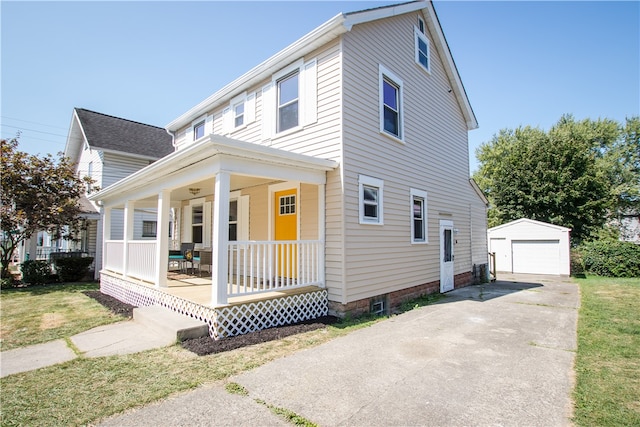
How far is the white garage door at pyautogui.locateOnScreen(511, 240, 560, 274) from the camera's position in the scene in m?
17.2

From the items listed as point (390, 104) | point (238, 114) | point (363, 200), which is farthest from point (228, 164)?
point (238, 114)

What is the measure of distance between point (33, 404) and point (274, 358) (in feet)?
8.54

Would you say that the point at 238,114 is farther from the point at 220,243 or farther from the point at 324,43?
the point at 220,243

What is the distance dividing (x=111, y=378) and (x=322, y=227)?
443 centimetres

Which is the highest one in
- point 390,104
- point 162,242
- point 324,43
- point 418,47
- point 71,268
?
point 418,47

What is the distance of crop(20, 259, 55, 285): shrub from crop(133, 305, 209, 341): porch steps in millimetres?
9994

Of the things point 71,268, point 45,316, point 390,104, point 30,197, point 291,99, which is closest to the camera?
point 45,316

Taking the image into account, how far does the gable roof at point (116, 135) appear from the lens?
15750mm

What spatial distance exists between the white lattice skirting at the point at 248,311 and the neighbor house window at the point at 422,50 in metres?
7.88

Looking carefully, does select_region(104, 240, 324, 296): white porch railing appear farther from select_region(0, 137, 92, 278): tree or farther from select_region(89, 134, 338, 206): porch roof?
select_region(0, 137, 92, 278): tree

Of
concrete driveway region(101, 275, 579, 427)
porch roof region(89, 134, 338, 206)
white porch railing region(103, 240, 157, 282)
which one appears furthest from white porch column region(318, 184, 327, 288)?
white porch railing region(103, 240, 157, 282)

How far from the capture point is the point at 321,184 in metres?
7.02

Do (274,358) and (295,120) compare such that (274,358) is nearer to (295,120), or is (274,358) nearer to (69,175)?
(295,120)

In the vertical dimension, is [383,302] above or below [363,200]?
below
